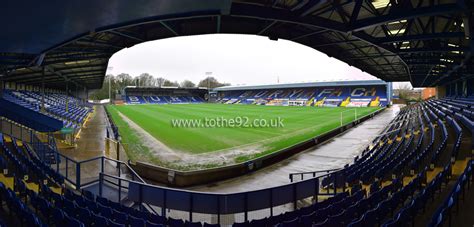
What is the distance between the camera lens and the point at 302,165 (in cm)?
1310

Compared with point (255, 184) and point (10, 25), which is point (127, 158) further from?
point (10, 25)

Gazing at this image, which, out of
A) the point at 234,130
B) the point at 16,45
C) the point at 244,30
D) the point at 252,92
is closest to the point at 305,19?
the point at 244,30

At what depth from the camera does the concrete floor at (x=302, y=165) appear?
10.3 metres

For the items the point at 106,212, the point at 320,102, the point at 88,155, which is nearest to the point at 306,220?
the point at 106,212

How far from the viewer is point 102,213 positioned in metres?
5.52

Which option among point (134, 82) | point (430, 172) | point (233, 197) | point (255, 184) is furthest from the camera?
point (134, 82)

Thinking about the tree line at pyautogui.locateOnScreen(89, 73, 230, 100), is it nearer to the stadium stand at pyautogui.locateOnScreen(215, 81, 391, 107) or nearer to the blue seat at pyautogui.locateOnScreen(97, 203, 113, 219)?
the stadium stand at pyautogui.locateOnScreen(215, 81, 391, 107)

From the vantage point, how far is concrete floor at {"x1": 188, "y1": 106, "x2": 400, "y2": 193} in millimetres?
10299

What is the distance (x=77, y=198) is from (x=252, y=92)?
76.6 metres

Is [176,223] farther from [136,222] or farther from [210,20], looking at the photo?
[210,20]

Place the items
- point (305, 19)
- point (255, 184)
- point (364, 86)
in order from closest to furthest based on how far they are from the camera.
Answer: point (305, 19), point (255, 184), point (364, 86)

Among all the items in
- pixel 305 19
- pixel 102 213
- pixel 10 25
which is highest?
pixel 305 19

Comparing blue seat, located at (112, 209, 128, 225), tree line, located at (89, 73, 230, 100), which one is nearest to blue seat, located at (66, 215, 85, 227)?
blue seat, located at (112, 209, 128, 225)

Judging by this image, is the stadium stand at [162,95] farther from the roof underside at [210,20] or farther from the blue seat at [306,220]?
the blue seat at [306,220]
